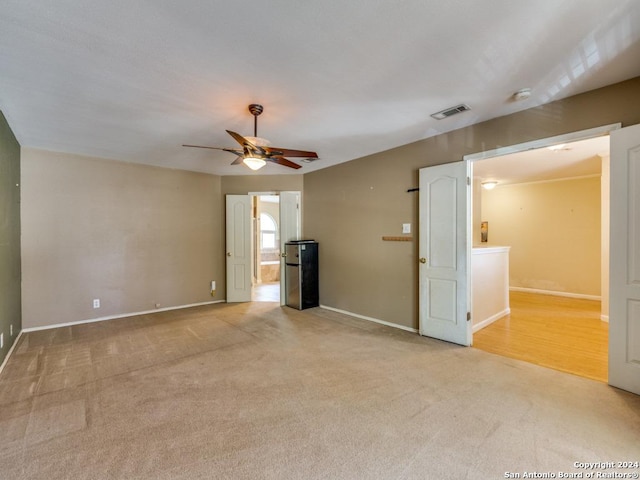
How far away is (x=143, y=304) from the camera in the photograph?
185 inches

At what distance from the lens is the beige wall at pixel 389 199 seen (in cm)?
252

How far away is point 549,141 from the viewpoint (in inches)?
106

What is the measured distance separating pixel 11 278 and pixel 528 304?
24.9 ft

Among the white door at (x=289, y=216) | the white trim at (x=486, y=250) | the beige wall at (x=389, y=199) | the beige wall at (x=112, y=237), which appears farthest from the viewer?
the white door at (x=289, y=216)

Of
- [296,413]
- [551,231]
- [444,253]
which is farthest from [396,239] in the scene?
[551,231]

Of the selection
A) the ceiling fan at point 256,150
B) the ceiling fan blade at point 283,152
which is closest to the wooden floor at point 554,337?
the ceiling fan blade at point 283,152

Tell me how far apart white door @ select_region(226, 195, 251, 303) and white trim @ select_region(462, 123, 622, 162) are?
385cm

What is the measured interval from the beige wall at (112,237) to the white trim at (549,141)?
442 cm

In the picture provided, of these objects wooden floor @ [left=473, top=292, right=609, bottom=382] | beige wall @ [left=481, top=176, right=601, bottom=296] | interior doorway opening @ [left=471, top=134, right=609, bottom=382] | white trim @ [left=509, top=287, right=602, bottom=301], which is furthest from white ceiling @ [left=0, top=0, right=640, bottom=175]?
white trim @ [left=509, top=287, right=602, bottom=301]

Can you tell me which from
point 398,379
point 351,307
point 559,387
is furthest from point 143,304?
point 559,387

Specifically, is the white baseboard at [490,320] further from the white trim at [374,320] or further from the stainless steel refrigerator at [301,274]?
the stainless steel refrigerator at [301,274]

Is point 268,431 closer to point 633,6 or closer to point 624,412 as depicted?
point 624,412

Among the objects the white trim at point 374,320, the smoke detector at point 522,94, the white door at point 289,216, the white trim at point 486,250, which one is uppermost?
the smoke detector at point 522,94

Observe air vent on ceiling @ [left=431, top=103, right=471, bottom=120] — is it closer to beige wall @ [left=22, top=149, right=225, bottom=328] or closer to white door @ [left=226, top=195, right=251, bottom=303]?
white door @ [left=226, top=195, right=251, bottom=303]
